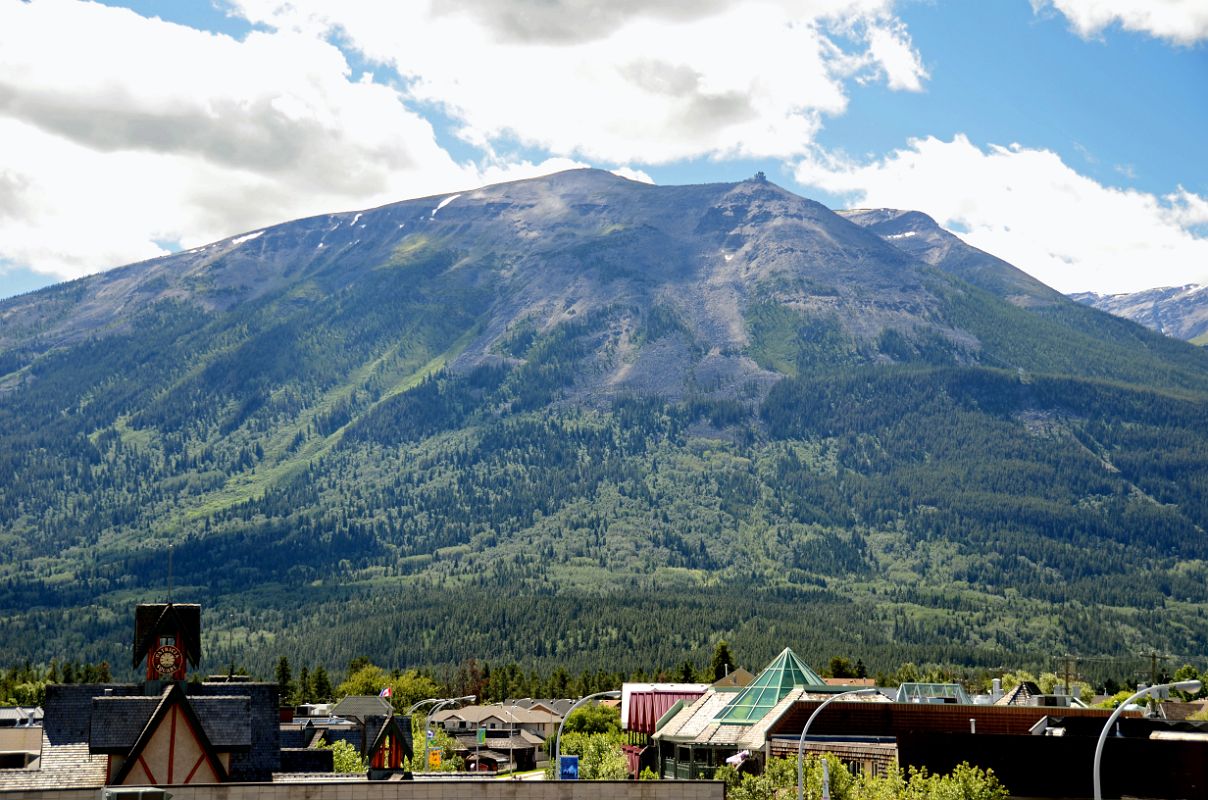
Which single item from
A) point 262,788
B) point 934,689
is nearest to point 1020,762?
point 262,788

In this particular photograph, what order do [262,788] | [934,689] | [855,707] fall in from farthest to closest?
[934,689] < [855,707] < [262,788]

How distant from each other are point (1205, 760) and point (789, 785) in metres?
22.3

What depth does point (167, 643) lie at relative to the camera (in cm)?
6444

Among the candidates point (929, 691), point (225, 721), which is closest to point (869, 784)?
point (225, 721)

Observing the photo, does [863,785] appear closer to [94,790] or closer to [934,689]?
[94,790]

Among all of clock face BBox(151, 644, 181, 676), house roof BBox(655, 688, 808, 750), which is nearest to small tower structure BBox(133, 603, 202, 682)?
clock face BBox(151, 644, 181, 676)

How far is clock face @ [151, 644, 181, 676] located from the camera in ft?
210

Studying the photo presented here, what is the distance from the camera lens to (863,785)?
303 feet

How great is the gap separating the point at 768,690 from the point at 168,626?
73443 millimetres

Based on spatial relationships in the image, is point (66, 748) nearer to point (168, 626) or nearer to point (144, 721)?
point (144, 721)

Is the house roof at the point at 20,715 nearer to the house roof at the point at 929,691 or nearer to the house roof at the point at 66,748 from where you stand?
the house roof at the point at 66,748

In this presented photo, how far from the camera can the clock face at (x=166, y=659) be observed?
64.1m

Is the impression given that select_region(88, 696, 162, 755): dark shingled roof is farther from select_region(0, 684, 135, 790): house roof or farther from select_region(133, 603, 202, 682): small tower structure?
select_region(133, 603, 202, 682): small tower structure

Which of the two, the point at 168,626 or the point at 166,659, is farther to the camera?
the point at 168,626
